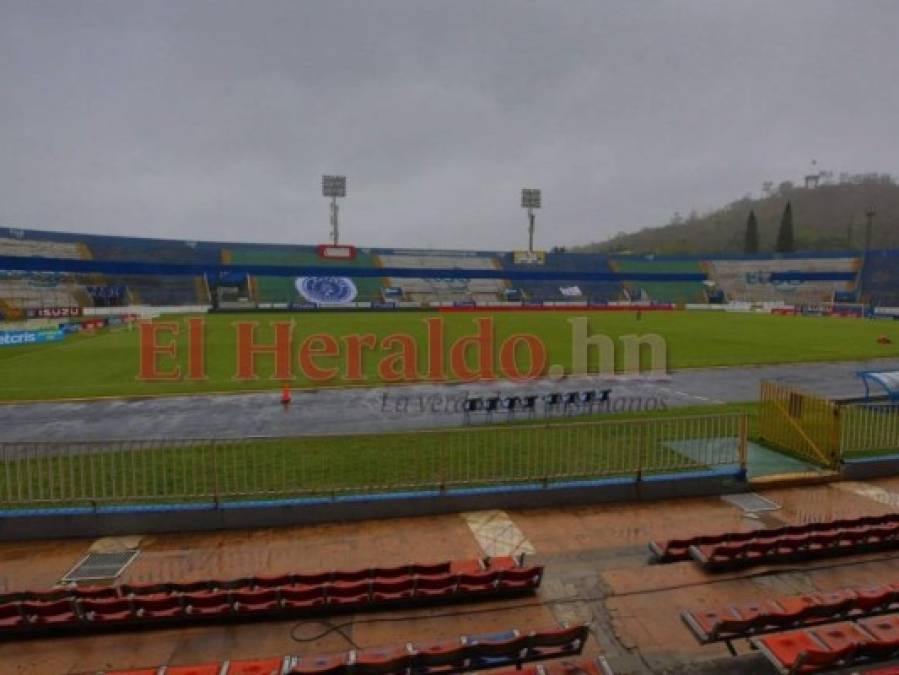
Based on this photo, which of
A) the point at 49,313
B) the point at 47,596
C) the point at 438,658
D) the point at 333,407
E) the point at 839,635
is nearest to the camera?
the point at 438,658

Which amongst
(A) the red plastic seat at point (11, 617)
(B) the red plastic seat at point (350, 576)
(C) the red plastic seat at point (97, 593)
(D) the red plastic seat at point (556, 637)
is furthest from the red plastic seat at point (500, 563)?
(A) the red plastic seat at point (11, 617)

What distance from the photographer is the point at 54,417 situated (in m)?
14.5

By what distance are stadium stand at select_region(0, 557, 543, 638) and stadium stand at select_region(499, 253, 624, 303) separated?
64606 millimetres

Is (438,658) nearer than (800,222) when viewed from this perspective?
Yes

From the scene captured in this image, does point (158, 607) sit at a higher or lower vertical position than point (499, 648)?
lower

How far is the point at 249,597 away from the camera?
220 inches

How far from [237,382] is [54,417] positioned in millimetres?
5351

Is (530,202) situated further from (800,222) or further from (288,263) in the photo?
(800,222)

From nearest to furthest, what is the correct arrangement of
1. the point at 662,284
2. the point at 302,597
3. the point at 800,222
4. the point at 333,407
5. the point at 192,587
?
the point at 302,597 < the point at 192,587 < the point at 333,407 < the point at 662,284 < the point at 800,222

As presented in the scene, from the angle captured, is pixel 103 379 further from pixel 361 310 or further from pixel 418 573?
pixel 361 310

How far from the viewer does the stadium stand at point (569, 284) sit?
71000mm

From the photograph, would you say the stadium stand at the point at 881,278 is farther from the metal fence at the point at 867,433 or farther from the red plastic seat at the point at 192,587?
the red plastic seat at the point at 192,587

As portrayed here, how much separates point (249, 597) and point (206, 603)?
A: 15.6 inches

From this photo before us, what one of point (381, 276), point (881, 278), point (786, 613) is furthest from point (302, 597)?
point (881, 278)
